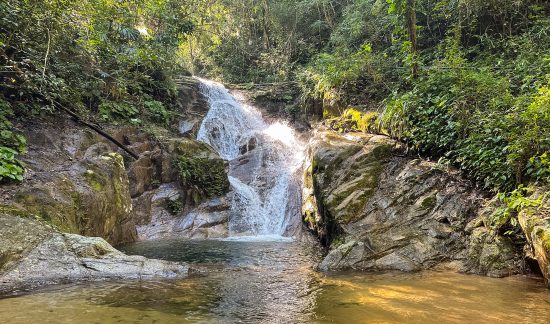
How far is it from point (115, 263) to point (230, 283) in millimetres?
1607

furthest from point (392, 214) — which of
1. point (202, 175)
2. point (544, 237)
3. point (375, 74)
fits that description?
point (202, 175)

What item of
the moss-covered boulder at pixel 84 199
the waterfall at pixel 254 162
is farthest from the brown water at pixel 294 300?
the waterfall at pixel 254 162

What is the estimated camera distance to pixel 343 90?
1180cm

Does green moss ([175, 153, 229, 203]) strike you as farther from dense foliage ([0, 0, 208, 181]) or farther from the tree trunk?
the tree trunk

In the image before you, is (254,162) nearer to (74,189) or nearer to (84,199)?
(84,199)

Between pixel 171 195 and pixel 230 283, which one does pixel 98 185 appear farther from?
pixel 230 283

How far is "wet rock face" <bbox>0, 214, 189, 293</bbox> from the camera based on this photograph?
436 centimetres

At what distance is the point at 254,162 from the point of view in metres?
13.5

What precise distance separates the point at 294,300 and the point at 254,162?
375 inches

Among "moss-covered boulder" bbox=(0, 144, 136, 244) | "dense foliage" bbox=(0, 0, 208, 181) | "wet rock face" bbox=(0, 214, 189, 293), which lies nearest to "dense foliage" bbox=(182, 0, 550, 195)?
"wet rock face" bbox=(0, 214, 189, 293)

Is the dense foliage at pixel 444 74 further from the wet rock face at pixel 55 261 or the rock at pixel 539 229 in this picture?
the wet rock face at pixel 55 261

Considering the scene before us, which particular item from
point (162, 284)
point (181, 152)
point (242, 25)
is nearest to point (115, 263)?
point (162, 284)

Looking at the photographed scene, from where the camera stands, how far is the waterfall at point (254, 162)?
10844 millimetres

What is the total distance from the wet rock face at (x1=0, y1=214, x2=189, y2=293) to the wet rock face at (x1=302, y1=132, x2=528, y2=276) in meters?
2.90
